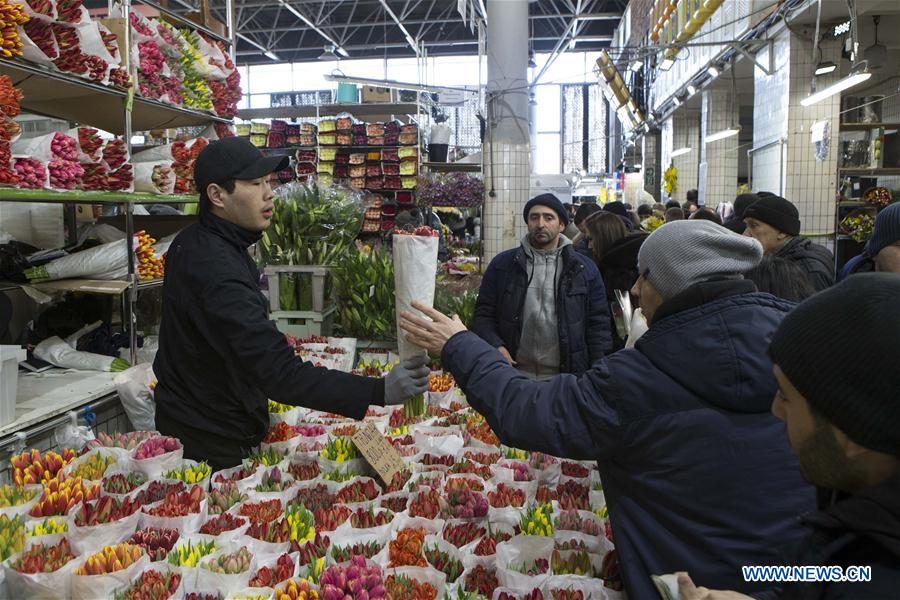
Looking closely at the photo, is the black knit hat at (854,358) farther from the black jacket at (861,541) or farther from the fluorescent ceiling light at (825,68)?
the fluorescent ceiling light at (825,68)

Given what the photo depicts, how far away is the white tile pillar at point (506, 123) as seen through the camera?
6465 millimetres

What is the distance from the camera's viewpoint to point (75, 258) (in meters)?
3.35

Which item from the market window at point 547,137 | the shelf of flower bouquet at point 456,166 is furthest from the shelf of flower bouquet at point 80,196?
the market window at point 547,137

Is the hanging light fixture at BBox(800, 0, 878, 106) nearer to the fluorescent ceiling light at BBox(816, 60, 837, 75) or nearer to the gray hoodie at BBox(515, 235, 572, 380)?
the fluorescent ceiling light at BBox(816, 60, 837, 75)

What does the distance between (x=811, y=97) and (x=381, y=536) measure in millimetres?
8167

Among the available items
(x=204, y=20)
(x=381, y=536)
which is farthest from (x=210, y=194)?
(x=204, y=20)

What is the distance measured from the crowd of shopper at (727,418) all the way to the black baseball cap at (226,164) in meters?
0.72

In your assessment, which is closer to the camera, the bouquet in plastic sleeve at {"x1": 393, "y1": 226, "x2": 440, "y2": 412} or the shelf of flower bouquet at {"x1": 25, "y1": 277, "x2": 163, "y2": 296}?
the bouquet in plastic sleeve at {"x1": 393, "y1": 226, "x2": 440, "y2": 412}

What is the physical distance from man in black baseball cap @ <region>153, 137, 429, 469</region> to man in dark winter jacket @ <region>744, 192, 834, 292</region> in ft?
8.00

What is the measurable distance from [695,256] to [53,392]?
108 inches

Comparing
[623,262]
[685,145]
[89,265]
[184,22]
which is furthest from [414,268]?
[685,145]

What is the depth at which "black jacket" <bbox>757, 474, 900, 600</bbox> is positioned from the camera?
83 cm

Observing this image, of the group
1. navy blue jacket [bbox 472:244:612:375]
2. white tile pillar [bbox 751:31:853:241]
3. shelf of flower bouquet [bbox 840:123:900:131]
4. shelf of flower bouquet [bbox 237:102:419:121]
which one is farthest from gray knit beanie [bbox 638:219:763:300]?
shelf of flower bouquet [bbox 840:123:900:131]

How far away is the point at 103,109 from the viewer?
365 centimetres
